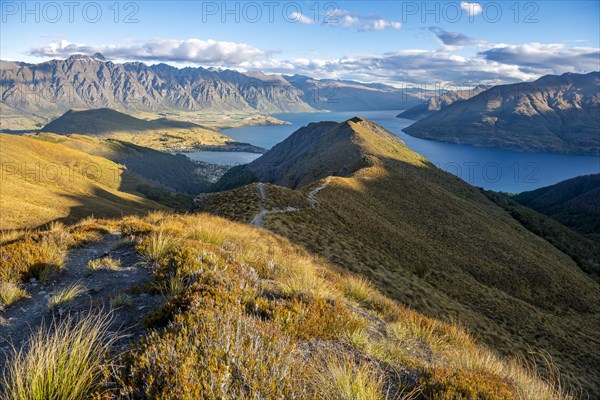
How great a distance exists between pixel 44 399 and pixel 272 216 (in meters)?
24.3

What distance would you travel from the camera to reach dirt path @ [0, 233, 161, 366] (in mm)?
6574

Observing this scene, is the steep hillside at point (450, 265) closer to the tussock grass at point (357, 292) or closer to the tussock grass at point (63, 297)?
the tussock grass at point (357, 292)

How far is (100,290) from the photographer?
28.3ft

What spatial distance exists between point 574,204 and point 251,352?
221762 mm

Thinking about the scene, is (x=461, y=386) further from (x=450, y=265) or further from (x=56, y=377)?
(x=450, y=265)

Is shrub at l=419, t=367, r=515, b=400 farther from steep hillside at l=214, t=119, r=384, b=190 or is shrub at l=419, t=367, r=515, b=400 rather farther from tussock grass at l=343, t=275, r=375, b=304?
steep hillside at l=214, t=119, r=384, b=190

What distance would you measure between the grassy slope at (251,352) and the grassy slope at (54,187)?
224 feet

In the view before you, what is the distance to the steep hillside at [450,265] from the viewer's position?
71.6ft

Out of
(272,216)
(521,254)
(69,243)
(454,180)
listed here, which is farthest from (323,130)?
(69,243)

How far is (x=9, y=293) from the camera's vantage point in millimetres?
7688

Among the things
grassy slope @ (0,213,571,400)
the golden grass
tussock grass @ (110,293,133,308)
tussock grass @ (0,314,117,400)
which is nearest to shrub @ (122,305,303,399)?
grassy slope @ (0,213,571,400)

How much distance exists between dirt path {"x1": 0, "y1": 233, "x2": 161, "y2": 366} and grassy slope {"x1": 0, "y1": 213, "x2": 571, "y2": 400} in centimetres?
34

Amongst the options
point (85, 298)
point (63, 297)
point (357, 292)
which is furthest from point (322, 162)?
point (63, 297)

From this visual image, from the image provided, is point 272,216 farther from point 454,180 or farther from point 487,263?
point 454,180
